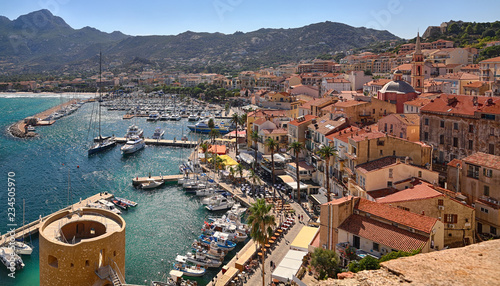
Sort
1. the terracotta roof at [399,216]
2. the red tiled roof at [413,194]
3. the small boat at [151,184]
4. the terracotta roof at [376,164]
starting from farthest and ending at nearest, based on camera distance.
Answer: the small boat at [151,184]
the terracotta roof at [376,164]
the red tiled roof at [413,194]
the terracotta roof at [399,216]

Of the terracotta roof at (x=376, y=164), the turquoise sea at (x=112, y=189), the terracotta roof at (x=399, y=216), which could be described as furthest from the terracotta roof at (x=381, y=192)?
the turquoise sea at (x=112, y=189)

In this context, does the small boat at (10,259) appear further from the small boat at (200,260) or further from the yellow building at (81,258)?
the yellow building at (81,258)

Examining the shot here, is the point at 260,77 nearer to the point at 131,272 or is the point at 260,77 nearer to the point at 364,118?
the point at 364,118

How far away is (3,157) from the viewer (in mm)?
76188

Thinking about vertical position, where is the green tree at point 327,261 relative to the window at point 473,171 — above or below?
below

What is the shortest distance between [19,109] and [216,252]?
140025 millimetres

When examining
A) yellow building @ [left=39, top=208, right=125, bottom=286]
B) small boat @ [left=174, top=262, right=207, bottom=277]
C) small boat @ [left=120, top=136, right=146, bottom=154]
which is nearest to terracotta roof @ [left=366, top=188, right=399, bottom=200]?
small boat @ [left=174, top=262, right=207, bottom=277]

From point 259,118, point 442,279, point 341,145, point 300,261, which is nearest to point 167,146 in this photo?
point 259,118

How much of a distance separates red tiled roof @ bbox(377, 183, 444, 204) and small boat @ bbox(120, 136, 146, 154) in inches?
2172

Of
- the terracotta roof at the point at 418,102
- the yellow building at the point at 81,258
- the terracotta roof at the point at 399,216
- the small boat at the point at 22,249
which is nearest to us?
the yellow building at the point at 81,258

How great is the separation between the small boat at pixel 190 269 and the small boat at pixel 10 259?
12736 millimetres

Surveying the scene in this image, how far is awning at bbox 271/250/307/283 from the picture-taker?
29.3m

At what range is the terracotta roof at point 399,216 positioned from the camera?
→ 2591 centimetres

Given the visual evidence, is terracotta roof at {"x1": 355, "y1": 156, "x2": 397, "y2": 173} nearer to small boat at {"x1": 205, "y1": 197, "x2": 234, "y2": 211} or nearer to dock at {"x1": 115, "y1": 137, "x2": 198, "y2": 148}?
small boat at {"x1": 205, "y1": 197, "x2": 234, "y2": 211}
